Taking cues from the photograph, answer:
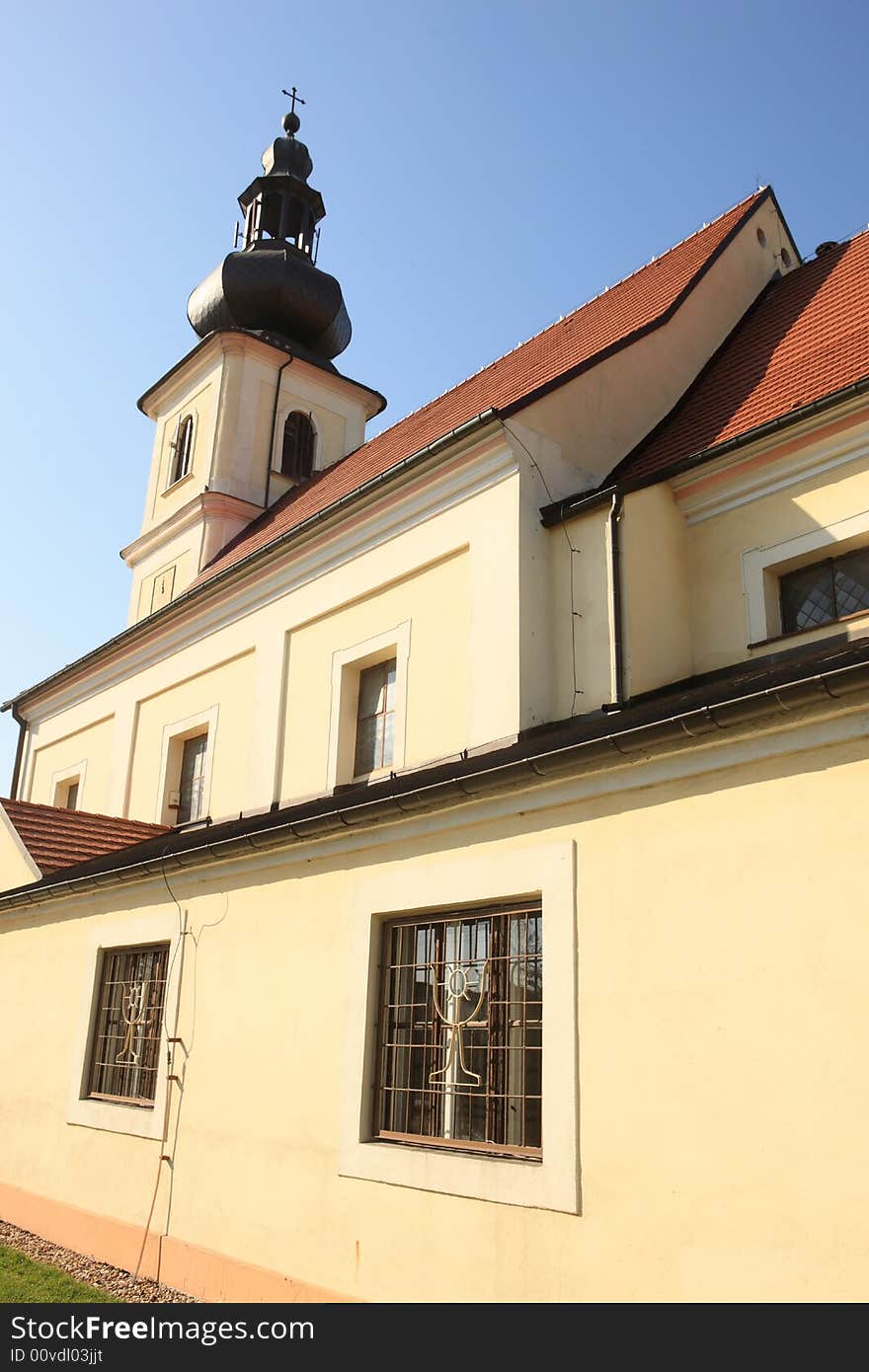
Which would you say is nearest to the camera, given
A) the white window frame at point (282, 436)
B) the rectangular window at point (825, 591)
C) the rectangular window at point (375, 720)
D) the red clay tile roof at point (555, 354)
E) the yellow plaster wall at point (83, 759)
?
the rectangular window at point (825, 591)

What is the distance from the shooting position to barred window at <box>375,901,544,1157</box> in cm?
609

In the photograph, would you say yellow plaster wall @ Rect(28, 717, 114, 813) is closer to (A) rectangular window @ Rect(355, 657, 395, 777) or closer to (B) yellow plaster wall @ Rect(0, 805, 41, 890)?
(B) yellow plaster wall @ Rect(0, 805, 41, 890)

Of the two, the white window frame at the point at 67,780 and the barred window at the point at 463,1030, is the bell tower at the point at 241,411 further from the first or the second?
the barred window at the point at 463,1030

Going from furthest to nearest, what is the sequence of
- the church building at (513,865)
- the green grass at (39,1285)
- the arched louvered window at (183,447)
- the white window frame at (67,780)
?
the arched louvered window at (183,447)
the white window frame at (67,780)
the green grass at (39,1285)
the church building at (513,865)

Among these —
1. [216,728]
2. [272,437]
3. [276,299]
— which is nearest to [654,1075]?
[216,728]

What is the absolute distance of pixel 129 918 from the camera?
31.9 feet

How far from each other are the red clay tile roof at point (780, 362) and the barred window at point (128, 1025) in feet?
20.2

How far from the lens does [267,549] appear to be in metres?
12.7

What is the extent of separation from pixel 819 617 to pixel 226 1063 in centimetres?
562

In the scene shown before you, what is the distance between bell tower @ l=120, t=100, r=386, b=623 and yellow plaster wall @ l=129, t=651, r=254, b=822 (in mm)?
3763

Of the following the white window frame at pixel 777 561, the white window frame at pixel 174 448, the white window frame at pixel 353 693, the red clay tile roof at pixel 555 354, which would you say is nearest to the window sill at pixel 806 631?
the white window frame at pixel 777 561

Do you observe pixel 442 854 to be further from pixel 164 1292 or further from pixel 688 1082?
pixel 164 1292

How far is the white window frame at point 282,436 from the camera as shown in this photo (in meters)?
19.4

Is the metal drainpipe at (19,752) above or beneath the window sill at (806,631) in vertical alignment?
above
